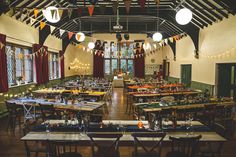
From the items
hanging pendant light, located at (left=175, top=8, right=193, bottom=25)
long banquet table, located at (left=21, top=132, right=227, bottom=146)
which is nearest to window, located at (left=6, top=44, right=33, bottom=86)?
long banquet table, located at (left=21, top=132, right=227, bottom=146)

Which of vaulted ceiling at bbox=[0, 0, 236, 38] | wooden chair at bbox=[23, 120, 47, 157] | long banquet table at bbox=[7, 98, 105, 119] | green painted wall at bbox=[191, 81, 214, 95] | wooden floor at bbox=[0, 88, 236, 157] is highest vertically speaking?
vaulted ceiling at bbox=[0, 0, 236, 38]

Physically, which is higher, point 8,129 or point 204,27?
point 204,27

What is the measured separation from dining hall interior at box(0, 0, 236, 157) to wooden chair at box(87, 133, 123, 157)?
2cm

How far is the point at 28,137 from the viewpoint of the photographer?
129 inches

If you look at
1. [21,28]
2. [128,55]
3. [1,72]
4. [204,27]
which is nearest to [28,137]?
[1,72]

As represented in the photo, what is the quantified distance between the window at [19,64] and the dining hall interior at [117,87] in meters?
0.04

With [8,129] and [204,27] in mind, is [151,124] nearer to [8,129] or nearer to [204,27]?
[8,129]

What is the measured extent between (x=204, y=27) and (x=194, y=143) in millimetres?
8898

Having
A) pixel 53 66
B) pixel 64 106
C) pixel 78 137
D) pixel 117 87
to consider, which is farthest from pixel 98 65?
pixel 78 137

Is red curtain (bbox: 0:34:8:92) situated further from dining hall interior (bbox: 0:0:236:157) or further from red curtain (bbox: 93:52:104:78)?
red curtain (bbox: 93:52:104:78)

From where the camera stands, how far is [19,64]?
9.45m

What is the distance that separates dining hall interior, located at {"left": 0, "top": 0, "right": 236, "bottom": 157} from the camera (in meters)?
3.37

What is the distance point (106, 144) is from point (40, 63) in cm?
851

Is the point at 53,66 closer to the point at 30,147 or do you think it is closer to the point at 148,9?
the point at 148,9
